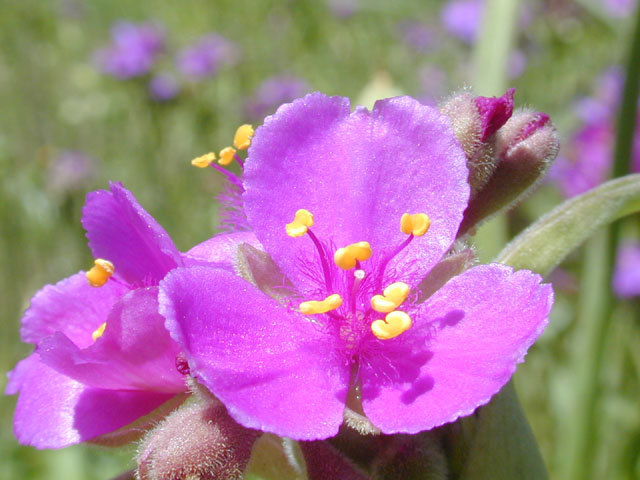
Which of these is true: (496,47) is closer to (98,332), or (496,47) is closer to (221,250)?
(221,250)

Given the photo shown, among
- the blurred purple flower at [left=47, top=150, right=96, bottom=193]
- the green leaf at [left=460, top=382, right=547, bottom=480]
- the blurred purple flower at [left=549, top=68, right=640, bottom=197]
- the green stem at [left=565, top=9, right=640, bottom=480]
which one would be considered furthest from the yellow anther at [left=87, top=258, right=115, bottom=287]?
the blurred purple flower at [left=47, top=150, right=96, bottom=193]

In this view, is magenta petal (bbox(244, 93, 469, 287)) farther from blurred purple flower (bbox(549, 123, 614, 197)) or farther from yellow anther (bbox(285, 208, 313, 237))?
blurred purple flower (bbox(549, 123, 614, 197))

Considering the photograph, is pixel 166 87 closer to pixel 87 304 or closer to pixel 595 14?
pixel 595 14

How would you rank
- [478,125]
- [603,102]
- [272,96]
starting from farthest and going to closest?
[272,96] → [603,102] → [478,125]

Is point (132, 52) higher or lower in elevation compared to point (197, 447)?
lower

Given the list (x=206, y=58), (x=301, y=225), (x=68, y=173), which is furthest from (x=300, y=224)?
(x=206, y=58)

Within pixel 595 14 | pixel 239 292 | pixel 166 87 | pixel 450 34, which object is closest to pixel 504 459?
pixel 239 292
